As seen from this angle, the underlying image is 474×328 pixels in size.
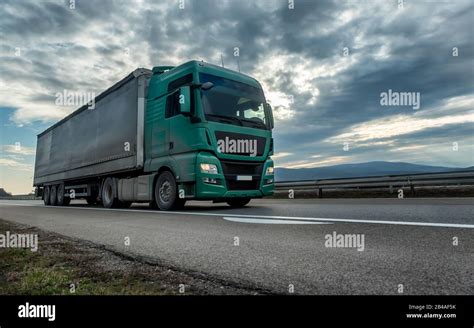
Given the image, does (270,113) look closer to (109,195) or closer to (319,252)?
(109,195)

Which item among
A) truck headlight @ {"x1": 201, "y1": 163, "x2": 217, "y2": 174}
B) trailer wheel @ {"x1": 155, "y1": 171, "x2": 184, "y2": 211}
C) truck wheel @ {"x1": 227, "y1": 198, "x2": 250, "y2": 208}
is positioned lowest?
truck wheel @ {"x1": 227, "y1": 198, "x2": 250, "y2": 208}

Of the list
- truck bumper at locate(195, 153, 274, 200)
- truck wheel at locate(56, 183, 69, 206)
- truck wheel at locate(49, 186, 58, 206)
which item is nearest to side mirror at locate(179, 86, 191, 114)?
truck bumper at locate(195, 153, 274, 200)

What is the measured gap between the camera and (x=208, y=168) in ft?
27.6

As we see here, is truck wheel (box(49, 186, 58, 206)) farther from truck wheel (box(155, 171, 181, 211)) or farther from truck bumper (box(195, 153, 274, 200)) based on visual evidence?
truck bumper (box(195, 153, 274, 200))

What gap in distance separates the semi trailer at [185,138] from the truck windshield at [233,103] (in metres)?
0.03

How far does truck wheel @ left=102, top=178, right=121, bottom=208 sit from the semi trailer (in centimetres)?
3

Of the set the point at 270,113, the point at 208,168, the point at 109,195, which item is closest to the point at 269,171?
the point at 270,113

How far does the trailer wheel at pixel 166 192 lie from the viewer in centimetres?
913

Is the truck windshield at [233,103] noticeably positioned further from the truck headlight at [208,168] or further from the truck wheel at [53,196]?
the truck wheel at [53,196]

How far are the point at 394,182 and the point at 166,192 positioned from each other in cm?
887

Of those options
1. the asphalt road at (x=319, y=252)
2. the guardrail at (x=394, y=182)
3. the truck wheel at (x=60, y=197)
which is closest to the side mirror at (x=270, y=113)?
the asphalt road at (x=319, y=252)

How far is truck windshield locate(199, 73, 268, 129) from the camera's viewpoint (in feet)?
28.9

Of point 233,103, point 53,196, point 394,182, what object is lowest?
point 53,196
